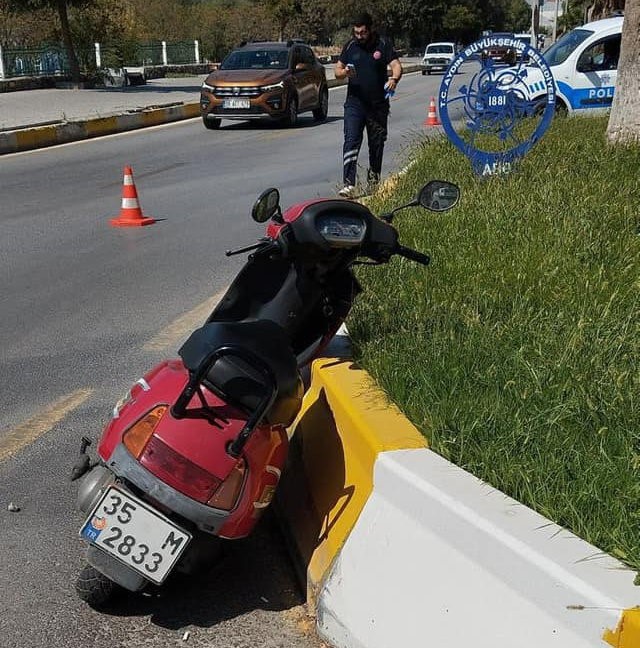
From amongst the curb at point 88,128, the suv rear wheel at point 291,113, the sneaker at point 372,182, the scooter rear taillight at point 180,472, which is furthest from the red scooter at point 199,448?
the suv rear wheel at point 291,113

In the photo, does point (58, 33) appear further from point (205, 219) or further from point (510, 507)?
point (510, 507)

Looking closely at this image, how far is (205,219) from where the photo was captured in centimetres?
959

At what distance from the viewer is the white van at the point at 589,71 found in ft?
51.7

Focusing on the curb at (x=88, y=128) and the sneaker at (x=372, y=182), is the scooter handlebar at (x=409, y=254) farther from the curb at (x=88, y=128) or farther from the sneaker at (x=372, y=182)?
the curb at (x=88, y=128)

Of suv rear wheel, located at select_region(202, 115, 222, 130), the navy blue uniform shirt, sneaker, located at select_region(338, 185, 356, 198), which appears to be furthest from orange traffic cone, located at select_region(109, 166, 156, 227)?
suv rear wheel, located at select_region(202, 115, 222, 130)

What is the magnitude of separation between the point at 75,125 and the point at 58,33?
1667 centimetres

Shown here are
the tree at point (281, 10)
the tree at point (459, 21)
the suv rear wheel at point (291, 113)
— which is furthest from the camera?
the tree at point (459, 21)

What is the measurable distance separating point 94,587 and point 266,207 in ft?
4.74

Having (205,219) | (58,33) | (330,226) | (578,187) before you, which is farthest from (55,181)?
(58,33)

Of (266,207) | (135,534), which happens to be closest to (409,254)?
(266,207)

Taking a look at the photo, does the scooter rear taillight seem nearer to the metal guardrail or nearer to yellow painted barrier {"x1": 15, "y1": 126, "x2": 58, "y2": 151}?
yellow painted barrier {"x1": 15, "y1": 126, "x2": 58, "y2": 151}

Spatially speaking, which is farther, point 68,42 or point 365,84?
point 68,42

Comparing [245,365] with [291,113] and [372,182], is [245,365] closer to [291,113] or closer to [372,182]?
[372,182]

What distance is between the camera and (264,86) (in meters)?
18.6
